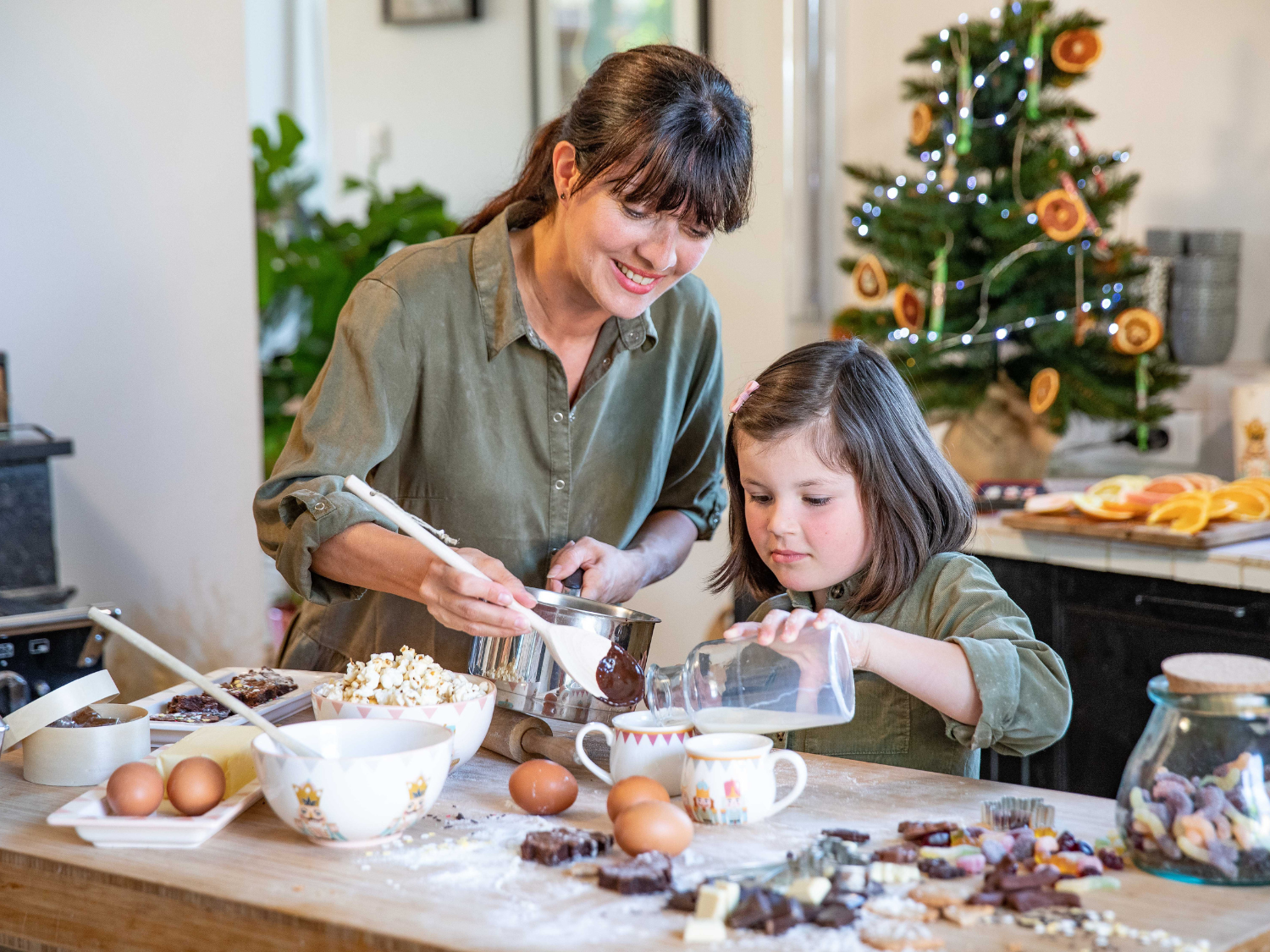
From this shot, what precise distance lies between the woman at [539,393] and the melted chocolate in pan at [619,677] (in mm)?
98

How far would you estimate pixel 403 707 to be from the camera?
1205 millimetres

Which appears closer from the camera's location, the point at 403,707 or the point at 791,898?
the point at 791,898

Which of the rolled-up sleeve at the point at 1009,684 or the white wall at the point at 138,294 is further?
the white wall at the point at 138,294

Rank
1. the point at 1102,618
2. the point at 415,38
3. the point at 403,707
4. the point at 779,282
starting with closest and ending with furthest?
the point at 403,707
the point at 1102,618
the point at 779,282
the point at 415,38

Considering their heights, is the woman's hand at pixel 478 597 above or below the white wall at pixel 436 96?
below

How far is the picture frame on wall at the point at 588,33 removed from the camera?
3697mm

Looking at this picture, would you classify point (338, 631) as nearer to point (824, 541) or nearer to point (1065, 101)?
point (824, 541)

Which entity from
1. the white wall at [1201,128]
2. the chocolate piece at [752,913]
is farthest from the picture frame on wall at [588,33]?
the chocolate piece at [752,913]

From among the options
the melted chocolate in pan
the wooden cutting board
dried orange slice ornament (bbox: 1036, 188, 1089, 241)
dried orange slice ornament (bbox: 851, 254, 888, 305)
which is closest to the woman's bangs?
the melted chocolate in pan

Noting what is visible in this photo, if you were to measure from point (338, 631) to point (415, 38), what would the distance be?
12.1 ft

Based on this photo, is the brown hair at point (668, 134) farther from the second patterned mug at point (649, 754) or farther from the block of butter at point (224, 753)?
the block of butter at point (224, 753)

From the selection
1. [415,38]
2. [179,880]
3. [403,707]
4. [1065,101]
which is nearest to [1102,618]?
[1065,101]

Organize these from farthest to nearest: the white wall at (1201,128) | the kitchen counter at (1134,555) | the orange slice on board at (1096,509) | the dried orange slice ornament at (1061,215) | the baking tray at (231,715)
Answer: the white wall at (1201,128), the dried orange slice ornament at (1061,215), the orange slice on board at (1096,509), the kitchen counter at (1134,555), the baking tray at (231,715)

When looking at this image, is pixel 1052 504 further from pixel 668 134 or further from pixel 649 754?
pixel 649 754
